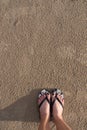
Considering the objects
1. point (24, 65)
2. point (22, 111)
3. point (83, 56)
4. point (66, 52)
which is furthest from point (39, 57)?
point (22, 111)

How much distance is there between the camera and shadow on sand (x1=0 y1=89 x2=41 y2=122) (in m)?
3.57

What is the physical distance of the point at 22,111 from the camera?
3.58 m

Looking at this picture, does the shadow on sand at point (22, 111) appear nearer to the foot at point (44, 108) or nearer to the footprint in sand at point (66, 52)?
the foot at point (44, 108)

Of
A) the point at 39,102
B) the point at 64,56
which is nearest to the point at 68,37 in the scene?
the point at 64,56

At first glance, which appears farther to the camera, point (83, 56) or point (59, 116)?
point (83, 56)

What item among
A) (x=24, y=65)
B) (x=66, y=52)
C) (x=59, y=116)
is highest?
(x=66, y=52)

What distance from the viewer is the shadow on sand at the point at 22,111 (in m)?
3.57

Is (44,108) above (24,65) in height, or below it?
below

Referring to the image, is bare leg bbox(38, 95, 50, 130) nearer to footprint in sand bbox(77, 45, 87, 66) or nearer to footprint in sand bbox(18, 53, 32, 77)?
footprint in sand bbox(18, 53, 32, 77)

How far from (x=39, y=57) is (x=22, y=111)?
62cm

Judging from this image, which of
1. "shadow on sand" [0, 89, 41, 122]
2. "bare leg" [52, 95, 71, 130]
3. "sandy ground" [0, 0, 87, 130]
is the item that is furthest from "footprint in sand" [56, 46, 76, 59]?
"shadow on sand" [0, 89, 41, 122]

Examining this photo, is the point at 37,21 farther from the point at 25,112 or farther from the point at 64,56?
the point at 25,112

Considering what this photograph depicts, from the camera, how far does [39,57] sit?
145 inches

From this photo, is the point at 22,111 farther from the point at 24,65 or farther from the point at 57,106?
the point at 24,65
